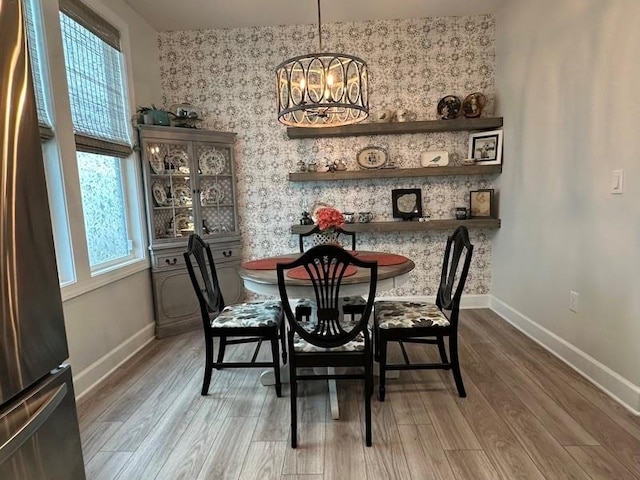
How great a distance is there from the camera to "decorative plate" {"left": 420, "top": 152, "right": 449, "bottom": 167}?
367 cm

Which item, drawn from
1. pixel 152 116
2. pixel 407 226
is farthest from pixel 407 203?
pixel 152 116

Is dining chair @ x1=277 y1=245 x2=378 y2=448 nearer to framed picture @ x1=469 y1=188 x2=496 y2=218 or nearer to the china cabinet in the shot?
the china cabinet

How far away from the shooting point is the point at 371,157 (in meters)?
3.72

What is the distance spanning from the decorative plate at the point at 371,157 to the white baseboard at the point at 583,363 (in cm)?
183

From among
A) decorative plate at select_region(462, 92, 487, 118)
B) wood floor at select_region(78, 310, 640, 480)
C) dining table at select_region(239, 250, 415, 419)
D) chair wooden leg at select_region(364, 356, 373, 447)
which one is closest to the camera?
wood floor at select_region(78, 310, 640, 480)

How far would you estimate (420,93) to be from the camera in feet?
12.1

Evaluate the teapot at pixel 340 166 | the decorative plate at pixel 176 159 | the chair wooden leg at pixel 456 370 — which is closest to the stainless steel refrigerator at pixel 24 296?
the chair wooden leg at pixel 456 370

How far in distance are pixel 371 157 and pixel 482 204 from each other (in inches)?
46.3

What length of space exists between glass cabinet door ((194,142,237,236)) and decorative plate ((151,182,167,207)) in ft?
0.93

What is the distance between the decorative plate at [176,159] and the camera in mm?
3317

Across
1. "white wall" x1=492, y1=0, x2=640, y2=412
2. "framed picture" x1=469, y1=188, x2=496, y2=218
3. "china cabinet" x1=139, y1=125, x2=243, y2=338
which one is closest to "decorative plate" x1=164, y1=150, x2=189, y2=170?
"china cabinet" x1=139, y1=125, x2=243, y2=338

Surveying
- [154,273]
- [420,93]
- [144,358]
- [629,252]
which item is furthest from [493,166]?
[144,358]

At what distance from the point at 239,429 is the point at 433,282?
2574 millimetres

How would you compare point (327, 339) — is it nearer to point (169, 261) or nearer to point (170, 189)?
point (169, 261)
